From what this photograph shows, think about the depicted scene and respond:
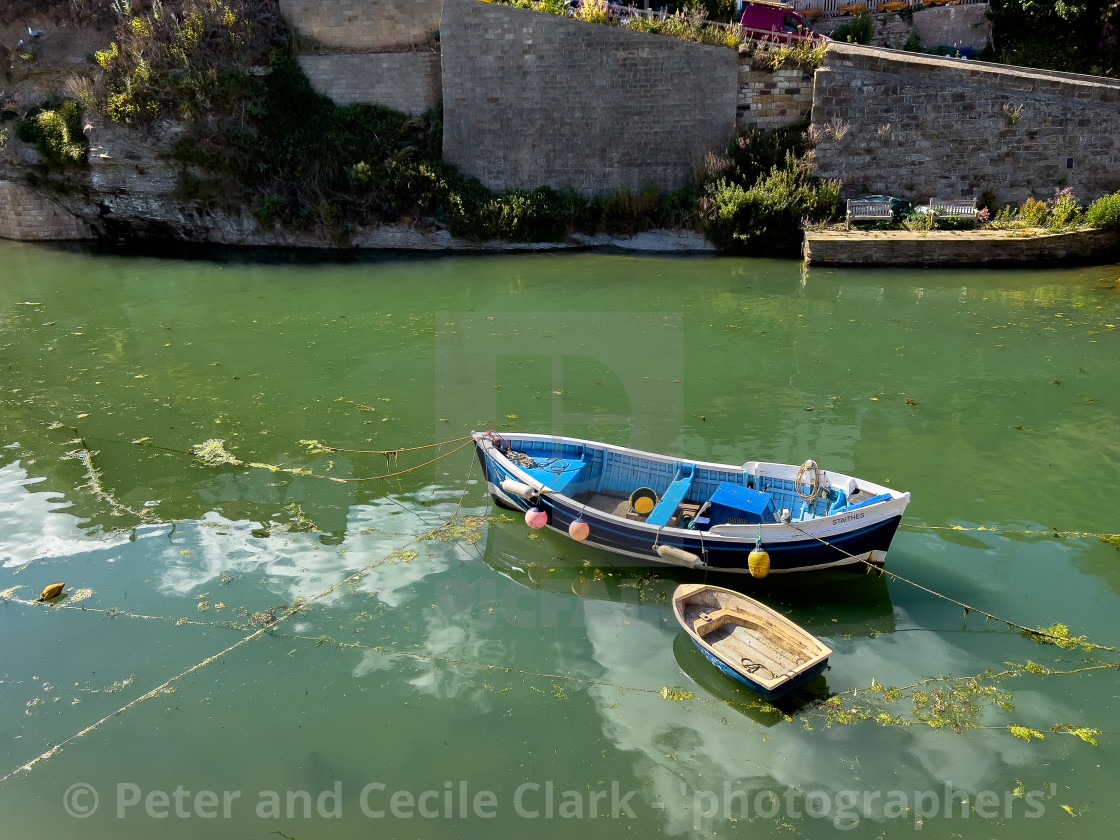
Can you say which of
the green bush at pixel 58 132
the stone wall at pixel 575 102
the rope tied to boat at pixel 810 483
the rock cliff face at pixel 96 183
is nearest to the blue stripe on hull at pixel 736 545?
Result: the rope tied to boat at pixel 810 483

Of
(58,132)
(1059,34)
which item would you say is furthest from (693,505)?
(58,132)

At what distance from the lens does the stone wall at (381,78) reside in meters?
21.0

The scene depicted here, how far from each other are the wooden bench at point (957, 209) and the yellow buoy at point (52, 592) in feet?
59.4

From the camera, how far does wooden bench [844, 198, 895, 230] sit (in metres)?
18.3

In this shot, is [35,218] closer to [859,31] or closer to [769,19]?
[769,19]

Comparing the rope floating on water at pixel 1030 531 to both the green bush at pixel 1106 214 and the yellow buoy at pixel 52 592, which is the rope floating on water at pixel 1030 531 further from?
the green bush at pixel 1106 214

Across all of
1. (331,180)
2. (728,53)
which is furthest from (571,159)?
(331,180)

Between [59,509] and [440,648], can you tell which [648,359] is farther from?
[59,509]

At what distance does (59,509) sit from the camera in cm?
905

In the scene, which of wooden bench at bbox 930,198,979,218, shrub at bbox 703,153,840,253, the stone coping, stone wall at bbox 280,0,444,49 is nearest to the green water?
the stone coping

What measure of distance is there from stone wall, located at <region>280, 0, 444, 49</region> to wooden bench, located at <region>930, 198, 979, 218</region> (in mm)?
13677

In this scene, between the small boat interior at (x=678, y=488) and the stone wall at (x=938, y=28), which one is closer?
the small boat interior at (x=678, y=488)

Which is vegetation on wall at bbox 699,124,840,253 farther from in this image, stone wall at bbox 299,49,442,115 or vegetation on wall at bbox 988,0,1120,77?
stone wall at bbox 299,49,442,115

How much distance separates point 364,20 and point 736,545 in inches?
766
